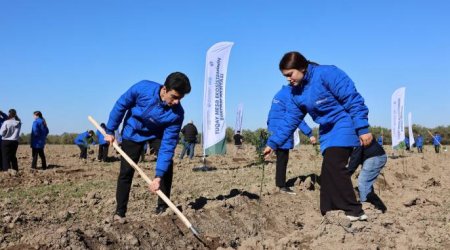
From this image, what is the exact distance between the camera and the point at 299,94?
465 centimetres

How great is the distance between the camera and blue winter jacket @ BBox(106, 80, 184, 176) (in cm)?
492

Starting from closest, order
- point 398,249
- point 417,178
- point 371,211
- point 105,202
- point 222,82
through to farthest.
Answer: point 398,249 < point 371,211 < point 105,202 < point 417,178 < point 222,82

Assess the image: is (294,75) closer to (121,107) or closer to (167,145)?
(167,145)

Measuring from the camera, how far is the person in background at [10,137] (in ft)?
36.7

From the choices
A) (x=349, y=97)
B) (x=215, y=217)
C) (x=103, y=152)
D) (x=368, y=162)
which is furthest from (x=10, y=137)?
(x=349, y=97)

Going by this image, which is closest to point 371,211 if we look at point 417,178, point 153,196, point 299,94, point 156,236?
point 299,94

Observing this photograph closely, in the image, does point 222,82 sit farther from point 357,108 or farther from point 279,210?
point 357,108

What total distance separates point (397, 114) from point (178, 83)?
49.2 feet

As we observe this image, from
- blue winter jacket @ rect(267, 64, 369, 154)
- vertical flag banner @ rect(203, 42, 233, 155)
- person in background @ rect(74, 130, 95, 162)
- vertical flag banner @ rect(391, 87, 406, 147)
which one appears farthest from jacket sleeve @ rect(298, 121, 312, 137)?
vertical flag banner @ rect(391, 87, 406, 147)

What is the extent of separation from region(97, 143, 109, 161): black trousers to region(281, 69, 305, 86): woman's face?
1118cm

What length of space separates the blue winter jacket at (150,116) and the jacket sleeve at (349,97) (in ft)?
5.38

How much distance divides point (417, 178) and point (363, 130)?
7367 millimetres

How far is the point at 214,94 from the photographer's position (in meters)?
11.6

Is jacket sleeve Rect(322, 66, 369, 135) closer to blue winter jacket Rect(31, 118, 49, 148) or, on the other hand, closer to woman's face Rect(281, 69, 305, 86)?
woman's face Rect(281, 69, 305, 86)
